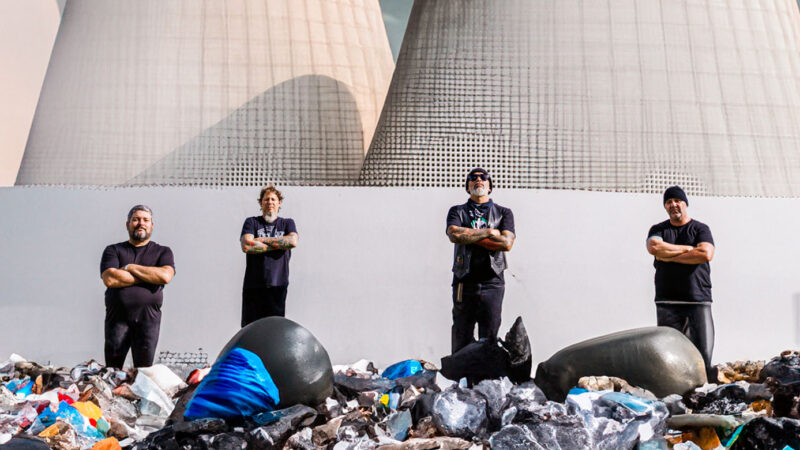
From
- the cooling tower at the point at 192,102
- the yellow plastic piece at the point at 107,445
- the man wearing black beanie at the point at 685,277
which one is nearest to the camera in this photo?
the yellow plastic piece at the point at 107,445

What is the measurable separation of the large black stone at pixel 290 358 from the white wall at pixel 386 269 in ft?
7.91

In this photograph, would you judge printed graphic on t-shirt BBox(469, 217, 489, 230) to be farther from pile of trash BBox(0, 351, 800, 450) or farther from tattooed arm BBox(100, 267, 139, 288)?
tattooed arm BBox(100, 267, 139, 288)

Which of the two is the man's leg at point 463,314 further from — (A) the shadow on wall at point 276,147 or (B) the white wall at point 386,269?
(A) the shadow on wall at point 276,147

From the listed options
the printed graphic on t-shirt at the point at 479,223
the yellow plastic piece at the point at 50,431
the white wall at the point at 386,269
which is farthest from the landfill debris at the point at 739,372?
the yellow plastic piece at the point at 50,431

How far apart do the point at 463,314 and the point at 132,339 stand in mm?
1676

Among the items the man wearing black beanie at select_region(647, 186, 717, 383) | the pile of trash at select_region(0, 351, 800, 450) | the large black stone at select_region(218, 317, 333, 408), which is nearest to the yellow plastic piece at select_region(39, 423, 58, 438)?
the pile of trash at select_region(0, 351, 800, 450)

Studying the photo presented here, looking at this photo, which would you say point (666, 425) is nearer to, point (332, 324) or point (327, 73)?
point (332, 324)

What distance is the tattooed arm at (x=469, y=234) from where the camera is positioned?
419 centimetres

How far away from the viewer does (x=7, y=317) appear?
615 centimetres

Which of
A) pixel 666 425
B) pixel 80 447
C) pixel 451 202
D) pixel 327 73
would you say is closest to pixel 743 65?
pixel 451 202

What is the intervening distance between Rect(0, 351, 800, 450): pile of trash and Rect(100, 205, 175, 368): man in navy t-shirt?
34 centimetres

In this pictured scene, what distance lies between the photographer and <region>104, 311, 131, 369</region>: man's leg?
4223 millimetres

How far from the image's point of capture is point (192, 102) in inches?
331

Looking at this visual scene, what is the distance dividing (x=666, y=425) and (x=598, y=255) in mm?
2979
